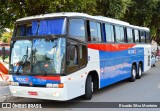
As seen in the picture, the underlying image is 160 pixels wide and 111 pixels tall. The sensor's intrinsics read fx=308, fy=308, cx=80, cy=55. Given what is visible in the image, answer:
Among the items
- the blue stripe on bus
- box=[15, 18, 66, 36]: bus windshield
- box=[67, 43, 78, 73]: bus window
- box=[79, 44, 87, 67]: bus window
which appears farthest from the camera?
the blue stripe on bus

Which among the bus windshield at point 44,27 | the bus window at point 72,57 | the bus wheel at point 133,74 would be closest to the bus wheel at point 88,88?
the bus window at point 72,57

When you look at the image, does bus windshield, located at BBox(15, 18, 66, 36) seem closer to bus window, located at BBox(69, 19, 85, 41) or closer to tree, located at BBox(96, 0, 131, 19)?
bus window, located at BBox(69, 19, 85, 41)

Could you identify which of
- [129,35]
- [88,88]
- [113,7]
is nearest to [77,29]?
[88,88]

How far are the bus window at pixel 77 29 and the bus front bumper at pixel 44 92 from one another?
1.81 metres

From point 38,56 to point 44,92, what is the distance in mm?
1126

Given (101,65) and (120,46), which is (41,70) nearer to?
(101,65)

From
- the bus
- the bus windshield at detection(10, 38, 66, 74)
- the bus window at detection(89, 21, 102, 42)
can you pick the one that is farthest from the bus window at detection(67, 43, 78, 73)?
the bus window at detection(89, 21, 102, 42)

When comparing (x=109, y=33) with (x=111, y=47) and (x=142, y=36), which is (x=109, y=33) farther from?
(x=142, y=36)

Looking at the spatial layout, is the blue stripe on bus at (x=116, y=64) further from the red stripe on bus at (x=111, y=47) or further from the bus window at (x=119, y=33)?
the bus window at (x=119, y=33)

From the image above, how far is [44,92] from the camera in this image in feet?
29.5

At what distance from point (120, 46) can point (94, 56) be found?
3196 millimetres

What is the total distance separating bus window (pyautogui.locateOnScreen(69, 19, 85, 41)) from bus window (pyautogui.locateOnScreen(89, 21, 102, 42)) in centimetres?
68

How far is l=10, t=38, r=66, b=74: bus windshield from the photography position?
9016 millimetres

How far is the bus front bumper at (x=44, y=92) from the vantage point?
8859 mm
